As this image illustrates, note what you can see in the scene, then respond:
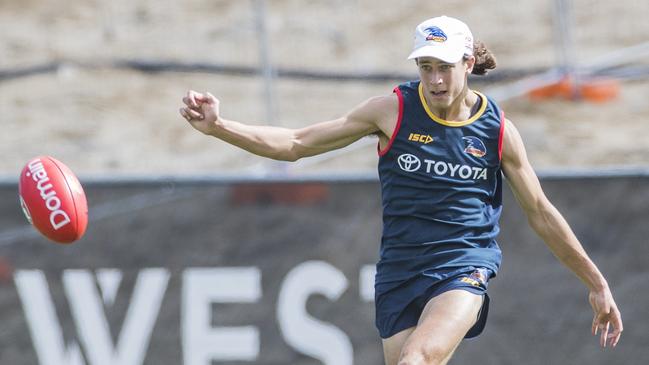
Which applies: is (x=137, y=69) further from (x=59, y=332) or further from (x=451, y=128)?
(x=451, y=128)

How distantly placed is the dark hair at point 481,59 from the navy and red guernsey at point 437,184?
0.20 m

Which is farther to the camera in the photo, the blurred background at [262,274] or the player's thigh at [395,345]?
the blurred background at [262,274]

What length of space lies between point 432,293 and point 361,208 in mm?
2436

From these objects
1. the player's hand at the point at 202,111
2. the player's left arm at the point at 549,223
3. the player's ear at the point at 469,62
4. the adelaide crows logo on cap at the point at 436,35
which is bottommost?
the player's left arm at the point at 549,223

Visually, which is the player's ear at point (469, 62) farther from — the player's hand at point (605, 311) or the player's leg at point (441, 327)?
the player's hand at point (605, 311)

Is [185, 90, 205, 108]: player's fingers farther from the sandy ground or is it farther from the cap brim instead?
the sandy ground

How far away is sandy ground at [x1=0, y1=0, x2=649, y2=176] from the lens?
1145 cm

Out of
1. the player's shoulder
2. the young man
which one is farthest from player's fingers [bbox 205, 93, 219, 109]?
the player's shoulder

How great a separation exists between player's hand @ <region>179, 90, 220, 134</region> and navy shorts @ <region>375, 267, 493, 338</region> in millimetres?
1207

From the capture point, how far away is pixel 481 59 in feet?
19.8

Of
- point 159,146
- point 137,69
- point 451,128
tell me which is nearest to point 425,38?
point 451,128

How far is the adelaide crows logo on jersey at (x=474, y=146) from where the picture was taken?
5938mm

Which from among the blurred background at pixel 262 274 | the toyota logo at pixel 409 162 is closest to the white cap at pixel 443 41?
the toyota logo at pixel 409 162

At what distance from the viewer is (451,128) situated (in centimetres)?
594
